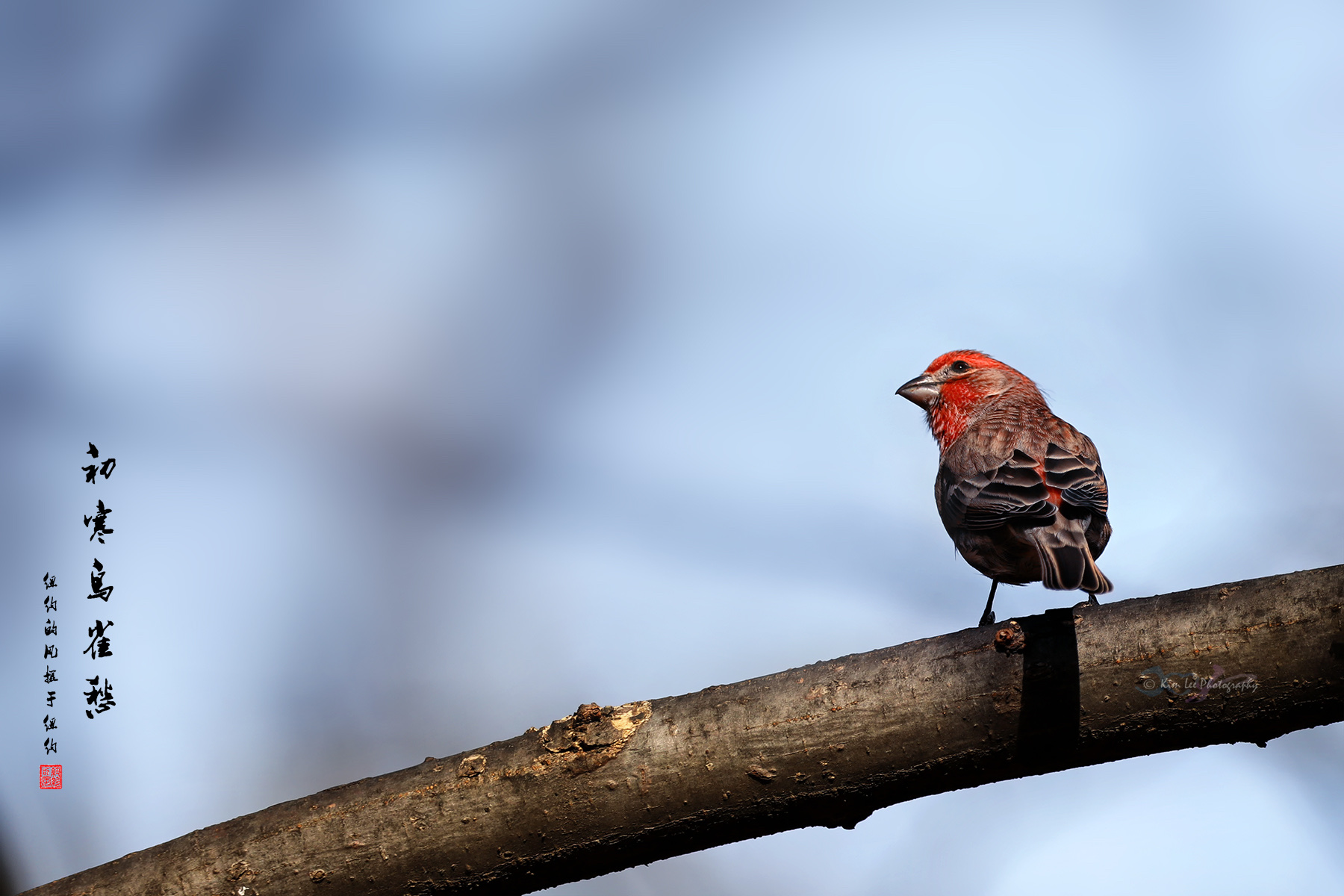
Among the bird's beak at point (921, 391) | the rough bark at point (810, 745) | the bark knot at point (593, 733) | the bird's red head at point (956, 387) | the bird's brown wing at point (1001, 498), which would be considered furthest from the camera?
the bird's beak at point (921, 391)

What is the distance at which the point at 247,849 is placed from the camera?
2.68 meters

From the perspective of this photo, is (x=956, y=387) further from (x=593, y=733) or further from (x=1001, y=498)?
(x=593, y=733)

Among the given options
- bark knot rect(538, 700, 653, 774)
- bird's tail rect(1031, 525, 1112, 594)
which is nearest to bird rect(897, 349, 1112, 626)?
bird's tail rect(1031, 525, 1112, 594)

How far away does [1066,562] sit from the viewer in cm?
299

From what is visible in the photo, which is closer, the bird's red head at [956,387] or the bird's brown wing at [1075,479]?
the bird's brown wing at [1075,479]

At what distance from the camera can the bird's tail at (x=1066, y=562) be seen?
2.86 metres

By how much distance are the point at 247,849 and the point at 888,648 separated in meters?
2.01

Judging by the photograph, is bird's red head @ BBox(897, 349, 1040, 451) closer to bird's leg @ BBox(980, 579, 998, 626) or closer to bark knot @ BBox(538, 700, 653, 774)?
bird's leg @ BBox(980, 579, 998, 626)

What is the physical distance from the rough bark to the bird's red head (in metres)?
2.54

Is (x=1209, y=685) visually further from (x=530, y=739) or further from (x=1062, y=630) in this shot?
(x=530, y=739)

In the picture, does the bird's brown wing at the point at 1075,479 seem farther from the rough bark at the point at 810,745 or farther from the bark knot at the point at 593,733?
the bark knot at the point at 593,733

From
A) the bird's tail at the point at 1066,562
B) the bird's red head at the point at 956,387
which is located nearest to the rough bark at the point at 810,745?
the bird's tail at the point at 1066,562

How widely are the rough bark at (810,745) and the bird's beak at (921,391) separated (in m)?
2.72

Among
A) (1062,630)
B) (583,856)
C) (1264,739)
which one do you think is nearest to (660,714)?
(583,856)
